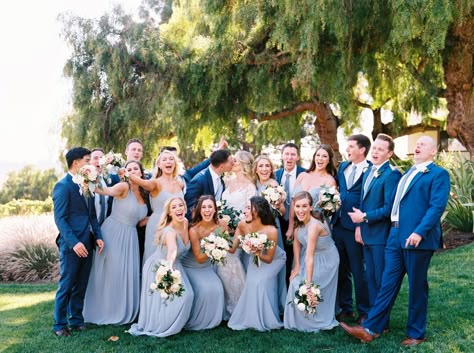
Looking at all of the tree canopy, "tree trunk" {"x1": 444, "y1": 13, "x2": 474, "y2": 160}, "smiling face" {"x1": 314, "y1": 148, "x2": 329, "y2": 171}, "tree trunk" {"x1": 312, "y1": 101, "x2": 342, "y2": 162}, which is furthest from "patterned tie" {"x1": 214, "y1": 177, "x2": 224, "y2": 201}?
A: "tree trunk" {"x1": 312, "y1": 101, "x2": 342, "y2": 162}

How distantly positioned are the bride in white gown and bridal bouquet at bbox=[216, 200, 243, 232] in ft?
0.42

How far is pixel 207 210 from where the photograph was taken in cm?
606

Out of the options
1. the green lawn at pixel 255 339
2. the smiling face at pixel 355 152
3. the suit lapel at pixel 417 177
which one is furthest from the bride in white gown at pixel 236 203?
the suit lapel at pixel 417 177

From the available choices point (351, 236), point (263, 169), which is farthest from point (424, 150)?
point (263, 169)

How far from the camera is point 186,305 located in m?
5.78

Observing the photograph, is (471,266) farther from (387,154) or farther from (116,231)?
(116,231)

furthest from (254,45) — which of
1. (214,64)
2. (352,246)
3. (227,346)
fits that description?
(227,346)

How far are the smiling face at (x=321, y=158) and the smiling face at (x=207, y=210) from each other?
4.16 ft

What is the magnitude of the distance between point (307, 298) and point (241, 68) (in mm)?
8467

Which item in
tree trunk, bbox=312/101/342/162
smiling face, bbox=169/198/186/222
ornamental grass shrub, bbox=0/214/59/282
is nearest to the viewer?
smiling face, bbox=169/198/186/222

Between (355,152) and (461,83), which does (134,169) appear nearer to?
(355,152)

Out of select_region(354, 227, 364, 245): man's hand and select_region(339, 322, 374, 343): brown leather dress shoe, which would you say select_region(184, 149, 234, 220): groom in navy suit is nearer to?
select_region(354, 227, 364, 245): man's hand

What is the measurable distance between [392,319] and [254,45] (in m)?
8.14

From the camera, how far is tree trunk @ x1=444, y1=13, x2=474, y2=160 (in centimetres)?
1111
